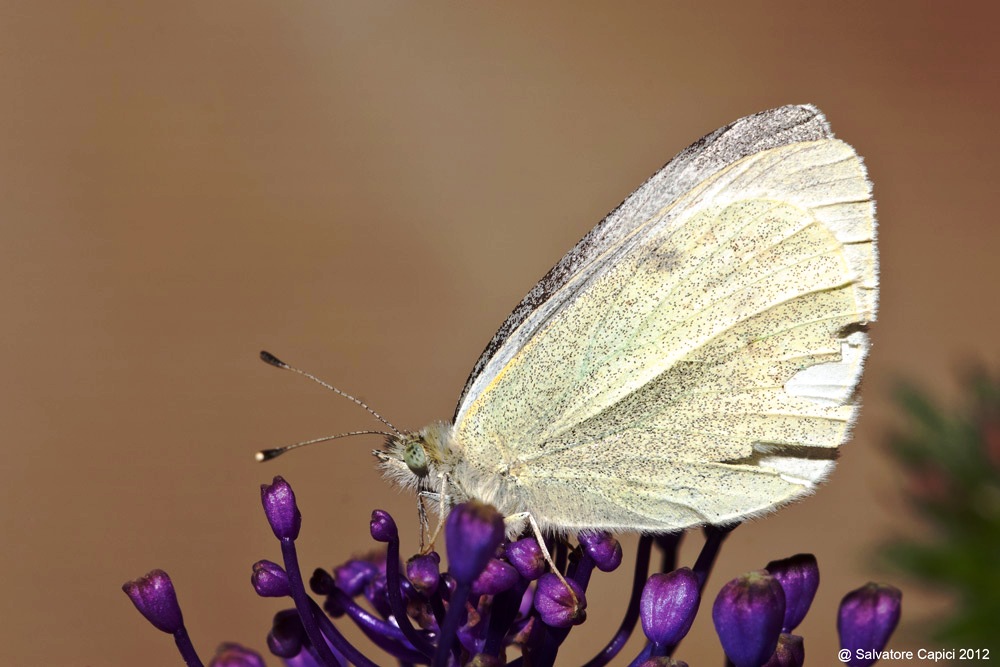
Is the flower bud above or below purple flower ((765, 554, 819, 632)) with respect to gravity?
below

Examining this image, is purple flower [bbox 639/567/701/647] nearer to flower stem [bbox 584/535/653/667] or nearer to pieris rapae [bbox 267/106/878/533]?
flower stem [bbox 584/535/653/667]

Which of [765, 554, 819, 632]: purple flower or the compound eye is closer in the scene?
[765, 554, 819, 632]: purple flower

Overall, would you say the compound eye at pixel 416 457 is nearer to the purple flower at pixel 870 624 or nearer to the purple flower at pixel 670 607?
the purple flower at pixel 670 607

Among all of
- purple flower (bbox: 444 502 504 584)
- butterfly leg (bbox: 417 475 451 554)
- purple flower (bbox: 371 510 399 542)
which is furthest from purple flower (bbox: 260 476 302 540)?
purple flower (bbox: 444 502 504 584)

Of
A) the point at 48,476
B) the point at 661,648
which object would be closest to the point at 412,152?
the point at 48,476

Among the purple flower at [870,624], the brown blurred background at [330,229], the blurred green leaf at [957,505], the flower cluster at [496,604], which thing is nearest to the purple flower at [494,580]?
the flower cluster at [496,604]

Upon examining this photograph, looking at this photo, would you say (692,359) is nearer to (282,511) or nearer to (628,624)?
(628,624)
